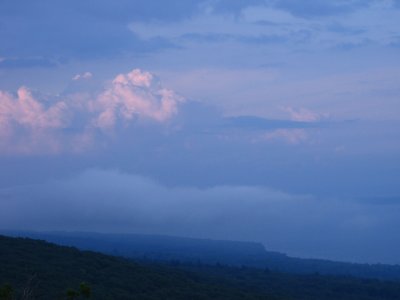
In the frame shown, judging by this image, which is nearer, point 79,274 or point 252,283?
point 79,274

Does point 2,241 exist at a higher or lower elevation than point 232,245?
lower

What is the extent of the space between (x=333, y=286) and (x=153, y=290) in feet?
85.3

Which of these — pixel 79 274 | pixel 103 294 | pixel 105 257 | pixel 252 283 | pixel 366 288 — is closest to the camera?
pixel 103 294

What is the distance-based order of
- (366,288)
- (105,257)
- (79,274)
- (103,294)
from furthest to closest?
(366,288)
(105,257)
(79,274)
(103,294)

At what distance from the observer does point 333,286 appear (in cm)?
5725

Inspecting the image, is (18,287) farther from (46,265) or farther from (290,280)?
(290,280)

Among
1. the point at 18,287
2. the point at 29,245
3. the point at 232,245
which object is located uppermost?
the point at 232,245

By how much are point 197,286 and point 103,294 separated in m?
→ 8.53

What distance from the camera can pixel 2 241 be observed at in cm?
4003

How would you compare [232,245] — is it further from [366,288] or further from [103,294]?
[103,294]

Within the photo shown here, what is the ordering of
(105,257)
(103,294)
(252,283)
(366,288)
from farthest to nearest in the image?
(366,288) < (252,283) < (105,257) < (103,294)

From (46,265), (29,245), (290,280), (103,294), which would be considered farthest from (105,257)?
(290,280)

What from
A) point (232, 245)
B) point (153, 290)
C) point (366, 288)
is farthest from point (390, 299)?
point (232, 245)

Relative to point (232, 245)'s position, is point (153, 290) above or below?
below
